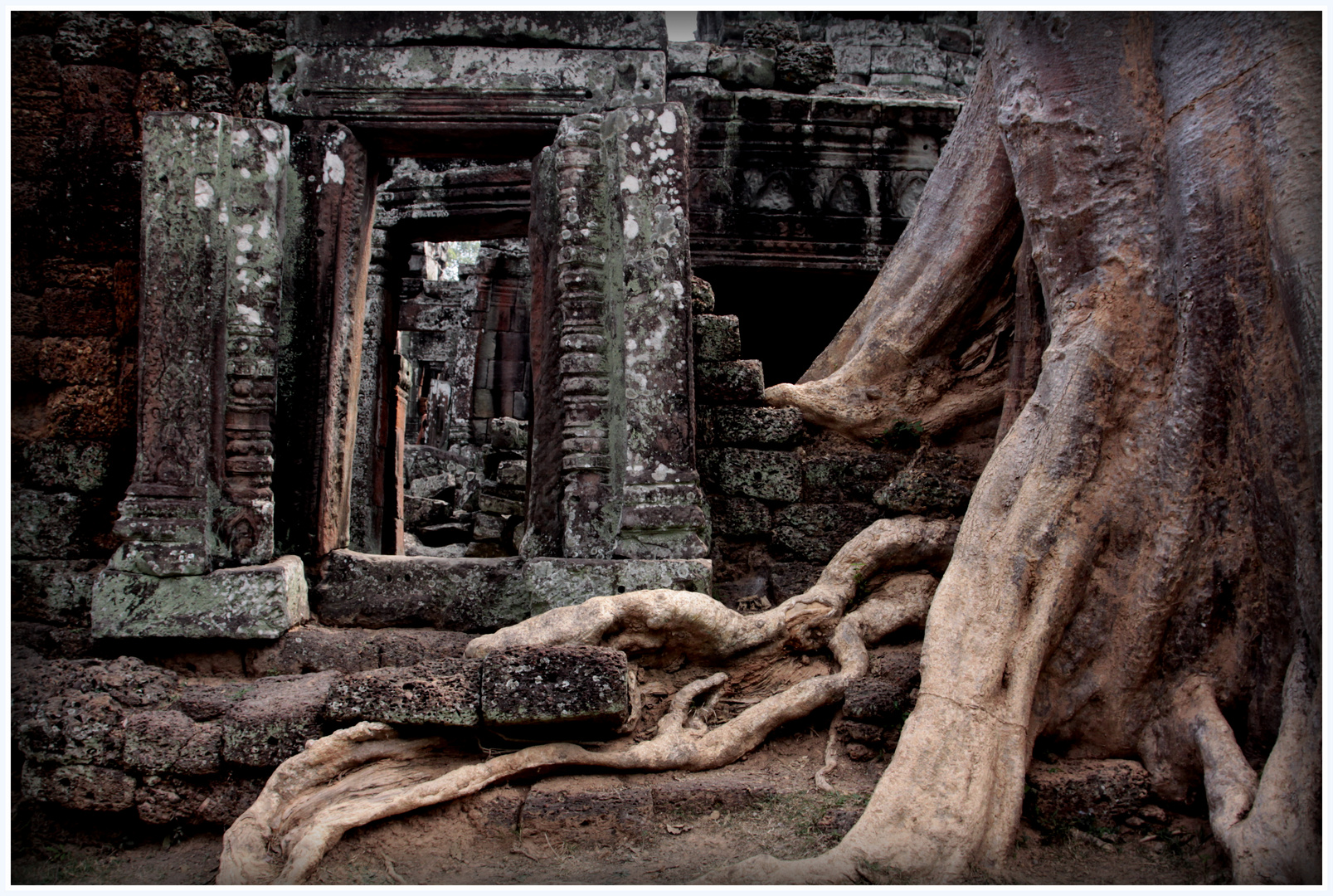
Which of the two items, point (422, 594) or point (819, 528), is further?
point (819, 528)

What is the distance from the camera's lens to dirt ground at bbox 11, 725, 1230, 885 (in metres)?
2.57

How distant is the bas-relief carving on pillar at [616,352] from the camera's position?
3764mm

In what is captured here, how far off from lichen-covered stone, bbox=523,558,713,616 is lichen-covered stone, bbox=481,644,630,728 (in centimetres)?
79

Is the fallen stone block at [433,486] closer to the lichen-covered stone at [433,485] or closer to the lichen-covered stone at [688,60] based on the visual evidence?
the lichen-covered stone at [433,485]

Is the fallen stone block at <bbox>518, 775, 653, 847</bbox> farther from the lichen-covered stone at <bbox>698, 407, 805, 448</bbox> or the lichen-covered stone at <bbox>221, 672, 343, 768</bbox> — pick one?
the lichen-covered stone at <bbox>698, 407, 805, 448</bbox>

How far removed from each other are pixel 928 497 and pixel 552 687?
194cm

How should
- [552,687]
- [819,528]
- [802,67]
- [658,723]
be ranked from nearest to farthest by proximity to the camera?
[552,687]
[658,723]
[819,528]
[802,67]

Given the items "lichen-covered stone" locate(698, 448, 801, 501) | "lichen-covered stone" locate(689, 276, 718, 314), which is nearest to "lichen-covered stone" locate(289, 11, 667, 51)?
"lichen-covered stone" locate(689, 276, 718, 314)

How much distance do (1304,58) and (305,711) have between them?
12.0ft

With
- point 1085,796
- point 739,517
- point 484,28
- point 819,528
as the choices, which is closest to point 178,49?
point 484,28

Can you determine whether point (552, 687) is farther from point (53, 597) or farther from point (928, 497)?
point (53, 597)

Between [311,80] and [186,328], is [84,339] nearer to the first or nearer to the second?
[186,328]

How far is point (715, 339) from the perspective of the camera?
14.1 ft

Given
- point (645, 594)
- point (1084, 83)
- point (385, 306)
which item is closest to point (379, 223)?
point (385, 306)
